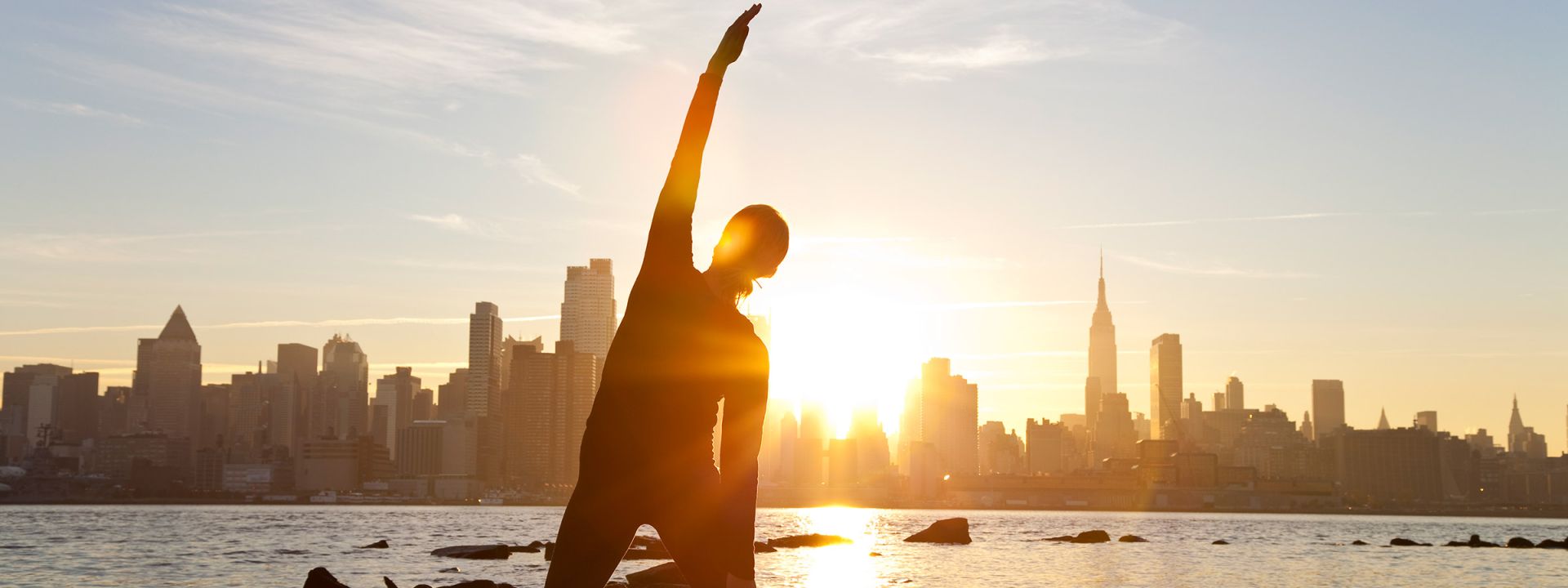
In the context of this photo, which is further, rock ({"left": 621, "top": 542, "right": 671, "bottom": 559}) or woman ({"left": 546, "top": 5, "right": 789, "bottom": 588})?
rock ({"left": 621, "top": 542, "right": 671, "bottom": 559})

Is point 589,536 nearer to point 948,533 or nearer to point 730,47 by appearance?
point 730,47

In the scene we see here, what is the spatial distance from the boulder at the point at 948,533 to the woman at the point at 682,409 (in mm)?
80201

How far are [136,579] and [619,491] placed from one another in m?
43.9

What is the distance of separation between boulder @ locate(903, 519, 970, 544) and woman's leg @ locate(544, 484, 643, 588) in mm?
80293

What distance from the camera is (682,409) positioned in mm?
4008

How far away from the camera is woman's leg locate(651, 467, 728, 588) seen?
4.03 m

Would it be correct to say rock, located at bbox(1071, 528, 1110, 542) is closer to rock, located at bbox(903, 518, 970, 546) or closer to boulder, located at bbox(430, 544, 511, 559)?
rock, located at bbox(903, 518, 970, 546)

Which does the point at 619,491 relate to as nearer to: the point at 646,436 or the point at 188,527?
the point at 646,436

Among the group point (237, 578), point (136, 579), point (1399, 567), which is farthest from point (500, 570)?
point (1399, 567)

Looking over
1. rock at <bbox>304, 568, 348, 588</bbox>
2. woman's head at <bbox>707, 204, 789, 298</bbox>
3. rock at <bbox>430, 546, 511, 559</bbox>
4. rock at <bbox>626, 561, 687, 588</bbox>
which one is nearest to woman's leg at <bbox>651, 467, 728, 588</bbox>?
woman's head at <bbox>707, 204, 789, 298</bbox>

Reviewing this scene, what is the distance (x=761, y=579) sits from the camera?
42719 millimetres

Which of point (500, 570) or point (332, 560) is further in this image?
point (332, 560)

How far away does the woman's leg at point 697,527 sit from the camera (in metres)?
4.03

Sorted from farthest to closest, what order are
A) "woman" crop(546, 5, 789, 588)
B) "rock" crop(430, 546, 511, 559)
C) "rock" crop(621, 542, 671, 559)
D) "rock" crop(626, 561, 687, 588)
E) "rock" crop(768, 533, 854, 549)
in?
"rock" crop(768, 533, 854, 549), "rock" crop(430, 546, 511, 559), "rock" crop(621, 542, 671, 559), "rock" crop(626, 561, 687, 588), "woman" crop(546, 5, 789, 588)
